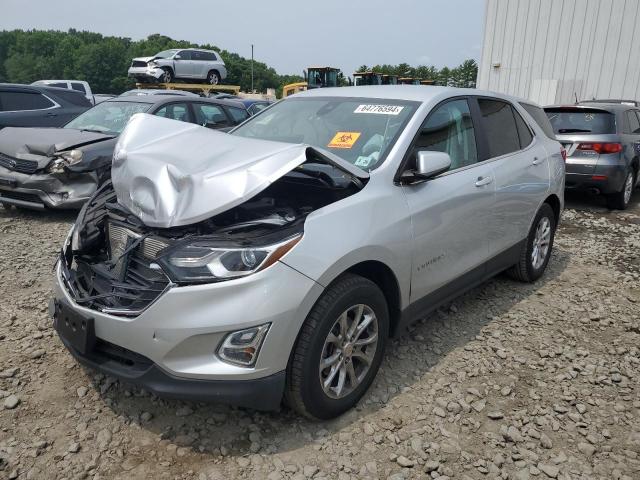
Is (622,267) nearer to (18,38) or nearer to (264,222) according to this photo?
(264,222)

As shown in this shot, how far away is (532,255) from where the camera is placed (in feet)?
15.2

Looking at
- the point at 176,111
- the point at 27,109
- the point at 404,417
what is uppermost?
the point at 176,111

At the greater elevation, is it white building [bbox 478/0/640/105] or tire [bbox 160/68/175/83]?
white building [bbox 478/0/640/105]

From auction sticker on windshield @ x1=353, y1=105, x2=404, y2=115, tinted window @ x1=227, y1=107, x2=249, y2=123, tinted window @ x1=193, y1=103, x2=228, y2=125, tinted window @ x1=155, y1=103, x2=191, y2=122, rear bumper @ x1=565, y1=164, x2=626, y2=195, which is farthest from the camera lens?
tinted window @ x1=227, y1=107, x2=249, y2=123

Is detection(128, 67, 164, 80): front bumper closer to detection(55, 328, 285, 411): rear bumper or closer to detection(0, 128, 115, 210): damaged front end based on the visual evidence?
detection(0, 128, 115, 210): damaged front end

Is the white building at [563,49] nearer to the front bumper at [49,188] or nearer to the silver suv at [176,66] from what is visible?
the silver suv at [176,66]

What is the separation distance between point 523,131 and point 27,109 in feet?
27.7

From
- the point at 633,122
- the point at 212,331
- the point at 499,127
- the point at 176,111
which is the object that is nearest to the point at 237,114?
the point at 176,111

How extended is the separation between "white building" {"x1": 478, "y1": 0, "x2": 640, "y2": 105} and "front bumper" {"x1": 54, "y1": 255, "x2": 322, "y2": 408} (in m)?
18.7

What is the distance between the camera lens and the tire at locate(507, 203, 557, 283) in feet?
14.8

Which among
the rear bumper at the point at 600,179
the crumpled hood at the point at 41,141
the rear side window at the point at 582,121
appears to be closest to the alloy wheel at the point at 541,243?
the rear bumper at the point at 600,179

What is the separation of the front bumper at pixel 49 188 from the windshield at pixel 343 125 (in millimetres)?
3129

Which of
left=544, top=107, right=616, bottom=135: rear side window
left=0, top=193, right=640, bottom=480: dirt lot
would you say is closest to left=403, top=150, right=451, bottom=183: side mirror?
left=0, top=193, right=640, bottom=480: dirt lot

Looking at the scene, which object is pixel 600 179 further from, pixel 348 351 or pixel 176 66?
pixel 176 66
